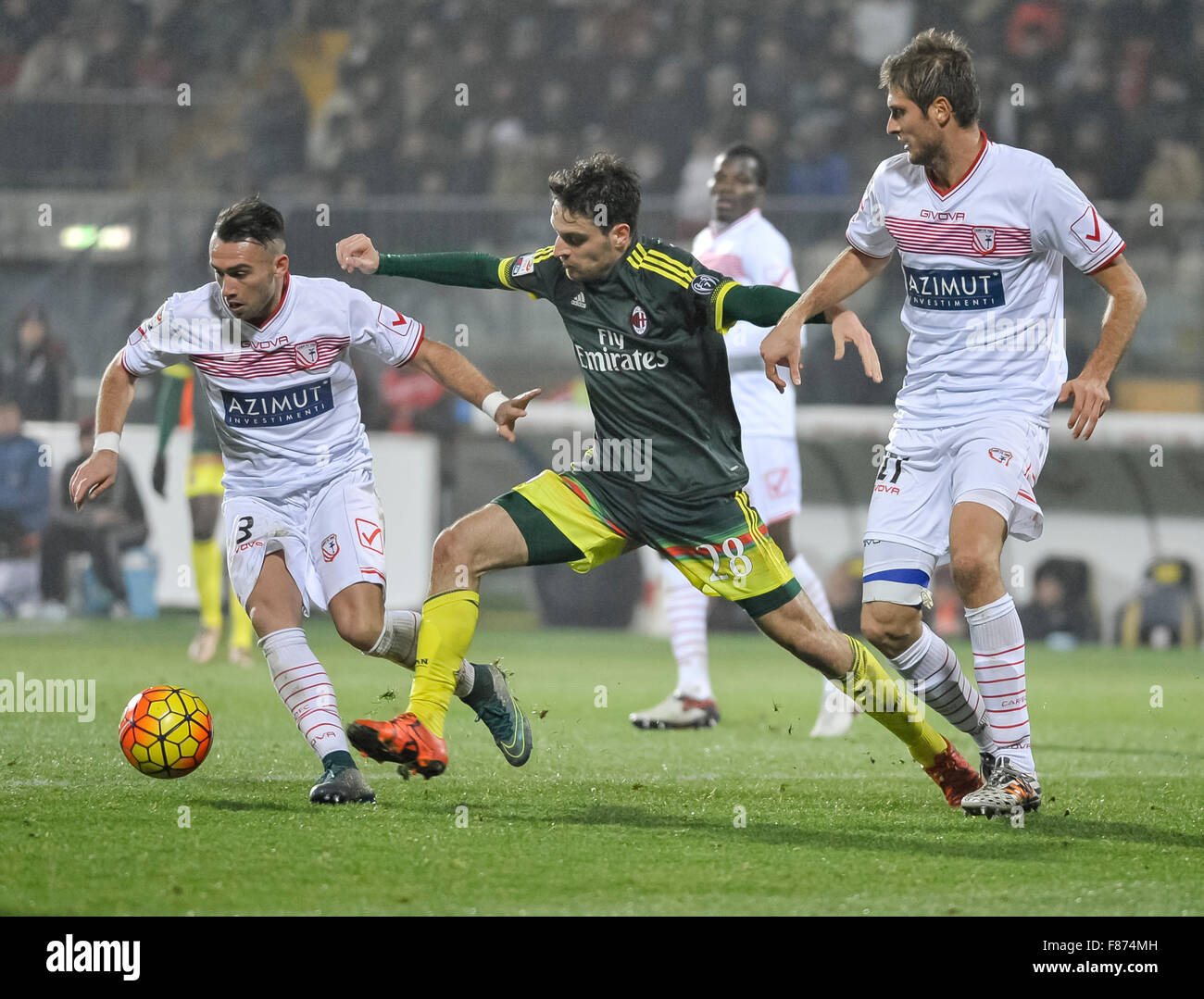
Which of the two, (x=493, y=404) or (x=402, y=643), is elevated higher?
(x=493, y=404)

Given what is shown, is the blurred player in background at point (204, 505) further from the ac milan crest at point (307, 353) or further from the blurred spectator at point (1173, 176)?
the blurred spectator at point (1173, 176)

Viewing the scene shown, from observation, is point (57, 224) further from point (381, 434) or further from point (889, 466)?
point (889, 466)

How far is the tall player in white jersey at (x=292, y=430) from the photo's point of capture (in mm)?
5203

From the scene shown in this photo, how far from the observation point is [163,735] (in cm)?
507

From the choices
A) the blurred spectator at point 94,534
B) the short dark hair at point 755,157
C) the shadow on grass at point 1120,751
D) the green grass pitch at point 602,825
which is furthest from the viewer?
the blurred spectator at point 94,534

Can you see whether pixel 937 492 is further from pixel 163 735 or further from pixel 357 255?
pixel 163 735

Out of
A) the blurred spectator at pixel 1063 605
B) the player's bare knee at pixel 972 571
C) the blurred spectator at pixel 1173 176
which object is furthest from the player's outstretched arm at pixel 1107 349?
the blurred spectator at pixel 1173 176

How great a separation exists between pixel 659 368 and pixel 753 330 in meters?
2.58

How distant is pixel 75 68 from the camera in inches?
629

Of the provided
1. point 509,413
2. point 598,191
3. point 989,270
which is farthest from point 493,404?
point 989,270

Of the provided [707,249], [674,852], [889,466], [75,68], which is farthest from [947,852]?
[75,68]

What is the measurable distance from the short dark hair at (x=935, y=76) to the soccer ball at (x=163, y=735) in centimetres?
291

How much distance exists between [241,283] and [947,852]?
9.06 ft
